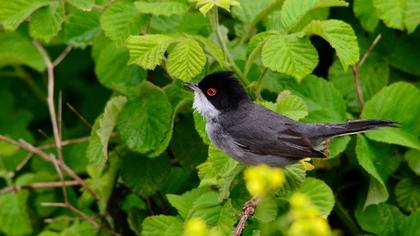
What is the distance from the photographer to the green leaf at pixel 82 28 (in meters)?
4.16

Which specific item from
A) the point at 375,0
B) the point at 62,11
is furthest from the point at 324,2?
the point at 62,11

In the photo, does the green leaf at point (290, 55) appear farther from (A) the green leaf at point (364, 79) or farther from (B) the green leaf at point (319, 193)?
(A) the green leaf at point (364, 79)

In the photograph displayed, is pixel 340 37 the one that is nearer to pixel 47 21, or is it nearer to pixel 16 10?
pixel 47 21

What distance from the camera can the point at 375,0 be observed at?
12.6 feet

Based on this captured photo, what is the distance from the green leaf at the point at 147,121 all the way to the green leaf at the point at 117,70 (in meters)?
0.21

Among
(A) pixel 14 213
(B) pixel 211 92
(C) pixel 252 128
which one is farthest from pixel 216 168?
(A) pixel 14 213

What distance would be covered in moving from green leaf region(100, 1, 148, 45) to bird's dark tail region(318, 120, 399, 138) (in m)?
0.94

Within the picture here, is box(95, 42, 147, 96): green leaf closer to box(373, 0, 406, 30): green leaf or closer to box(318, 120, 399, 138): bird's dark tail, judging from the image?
box(318, 120, 399, 138): bird's dark tail

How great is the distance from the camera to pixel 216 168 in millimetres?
3328

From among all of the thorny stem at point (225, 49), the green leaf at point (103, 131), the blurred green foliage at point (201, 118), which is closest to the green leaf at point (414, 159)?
the blurred green foliage at point (201, 118)

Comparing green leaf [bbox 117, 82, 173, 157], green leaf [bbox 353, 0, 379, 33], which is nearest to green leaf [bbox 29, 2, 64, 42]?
green leaf [bbox 117, 82, 173, 157]

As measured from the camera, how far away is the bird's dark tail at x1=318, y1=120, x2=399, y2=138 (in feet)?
10.8

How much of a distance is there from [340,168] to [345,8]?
0.85 m

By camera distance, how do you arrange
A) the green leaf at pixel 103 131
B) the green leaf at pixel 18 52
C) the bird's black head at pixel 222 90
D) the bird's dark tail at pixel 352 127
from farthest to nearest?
the green leaf at pixel 18 52
the green leaf at pixel 103 131
the bird's black head at pixel 222 90
the bird's dark tail at pixel 352 127
